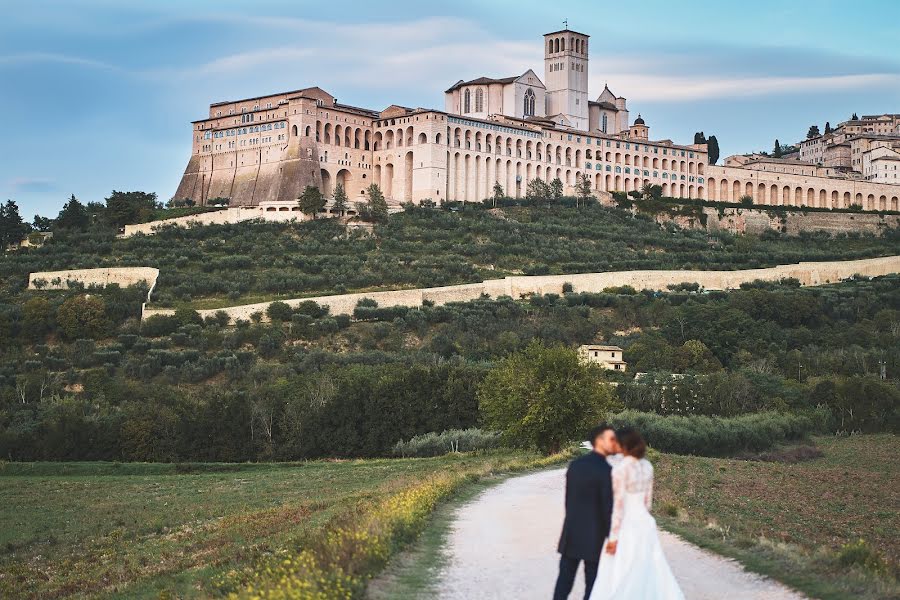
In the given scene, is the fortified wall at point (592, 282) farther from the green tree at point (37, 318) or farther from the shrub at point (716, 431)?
the shrub at point (716, 431)

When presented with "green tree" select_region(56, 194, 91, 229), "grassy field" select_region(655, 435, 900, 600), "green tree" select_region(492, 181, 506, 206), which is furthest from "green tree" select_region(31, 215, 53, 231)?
"grassy field" select_region(655, 435, 900, 600)

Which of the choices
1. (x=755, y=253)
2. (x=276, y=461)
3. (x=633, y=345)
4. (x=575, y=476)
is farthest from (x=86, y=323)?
(x=575, y=476)

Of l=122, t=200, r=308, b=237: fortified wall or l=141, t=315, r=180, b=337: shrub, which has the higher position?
l=122, t=200, r=308, b=237: fortified wall

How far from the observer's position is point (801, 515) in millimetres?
19922

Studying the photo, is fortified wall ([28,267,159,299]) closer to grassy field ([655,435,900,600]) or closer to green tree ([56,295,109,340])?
green tree ([56,295,109,340])

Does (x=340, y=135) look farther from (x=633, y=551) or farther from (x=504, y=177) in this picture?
(x=633, y=551)

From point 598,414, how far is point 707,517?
12.9 m

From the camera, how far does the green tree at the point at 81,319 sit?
58.0m

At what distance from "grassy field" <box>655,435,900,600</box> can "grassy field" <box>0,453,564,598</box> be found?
12.1 feet

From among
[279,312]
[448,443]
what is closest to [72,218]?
[279,312]

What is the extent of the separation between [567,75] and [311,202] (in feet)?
101

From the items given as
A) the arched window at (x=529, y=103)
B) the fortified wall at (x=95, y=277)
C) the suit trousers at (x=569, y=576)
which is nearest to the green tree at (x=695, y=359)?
the fortified wall at (x=95, y=277)

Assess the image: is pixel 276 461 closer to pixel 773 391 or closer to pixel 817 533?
pixel 773 391

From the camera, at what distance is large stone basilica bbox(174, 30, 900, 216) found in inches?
3324
